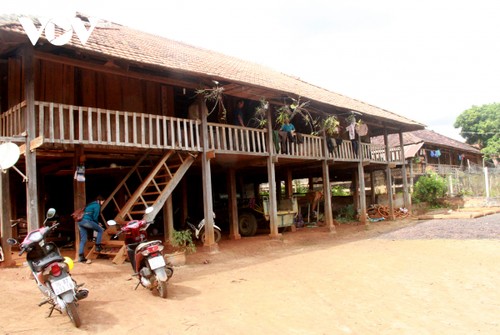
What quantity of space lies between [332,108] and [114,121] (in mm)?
7904

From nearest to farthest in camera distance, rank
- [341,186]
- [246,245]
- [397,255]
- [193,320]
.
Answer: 1. [193,320]
2. [397,255]
3. [246,245]
4. [341,186]

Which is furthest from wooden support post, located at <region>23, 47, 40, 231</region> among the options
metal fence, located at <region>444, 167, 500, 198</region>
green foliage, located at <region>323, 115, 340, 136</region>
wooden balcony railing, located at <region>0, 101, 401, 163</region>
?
metal fence, located at <region>444, 167, 500, 198</region>

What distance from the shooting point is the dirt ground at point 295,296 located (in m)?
4.46

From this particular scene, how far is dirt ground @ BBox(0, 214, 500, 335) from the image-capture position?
446cm

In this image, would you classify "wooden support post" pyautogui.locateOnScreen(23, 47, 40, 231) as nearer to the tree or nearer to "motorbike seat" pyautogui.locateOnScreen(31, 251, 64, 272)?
"motorbike seat" pyautogui.locateOnScreen(31, 251, 64, 272)

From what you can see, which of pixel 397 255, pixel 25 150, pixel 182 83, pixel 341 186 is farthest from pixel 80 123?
pixel 341 186

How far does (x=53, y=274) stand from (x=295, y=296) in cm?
316

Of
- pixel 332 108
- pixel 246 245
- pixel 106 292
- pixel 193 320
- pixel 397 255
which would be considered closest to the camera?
pixel 193 320

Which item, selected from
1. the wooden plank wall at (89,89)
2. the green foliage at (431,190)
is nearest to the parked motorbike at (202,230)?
the wooden plank wall at (89,89)

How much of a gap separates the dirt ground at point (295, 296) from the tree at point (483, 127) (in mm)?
29722

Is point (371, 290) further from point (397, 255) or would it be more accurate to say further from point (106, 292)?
point (106, 292)

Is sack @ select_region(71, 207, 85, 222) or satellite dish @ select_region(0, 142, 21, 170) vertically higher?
satellite dish @ select_region(0, 142, 21, 170)

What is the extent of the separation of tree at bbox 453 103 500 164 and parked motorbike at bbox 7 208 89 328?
37.7 metres

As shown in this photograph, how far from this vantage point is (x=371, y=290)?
602cm
